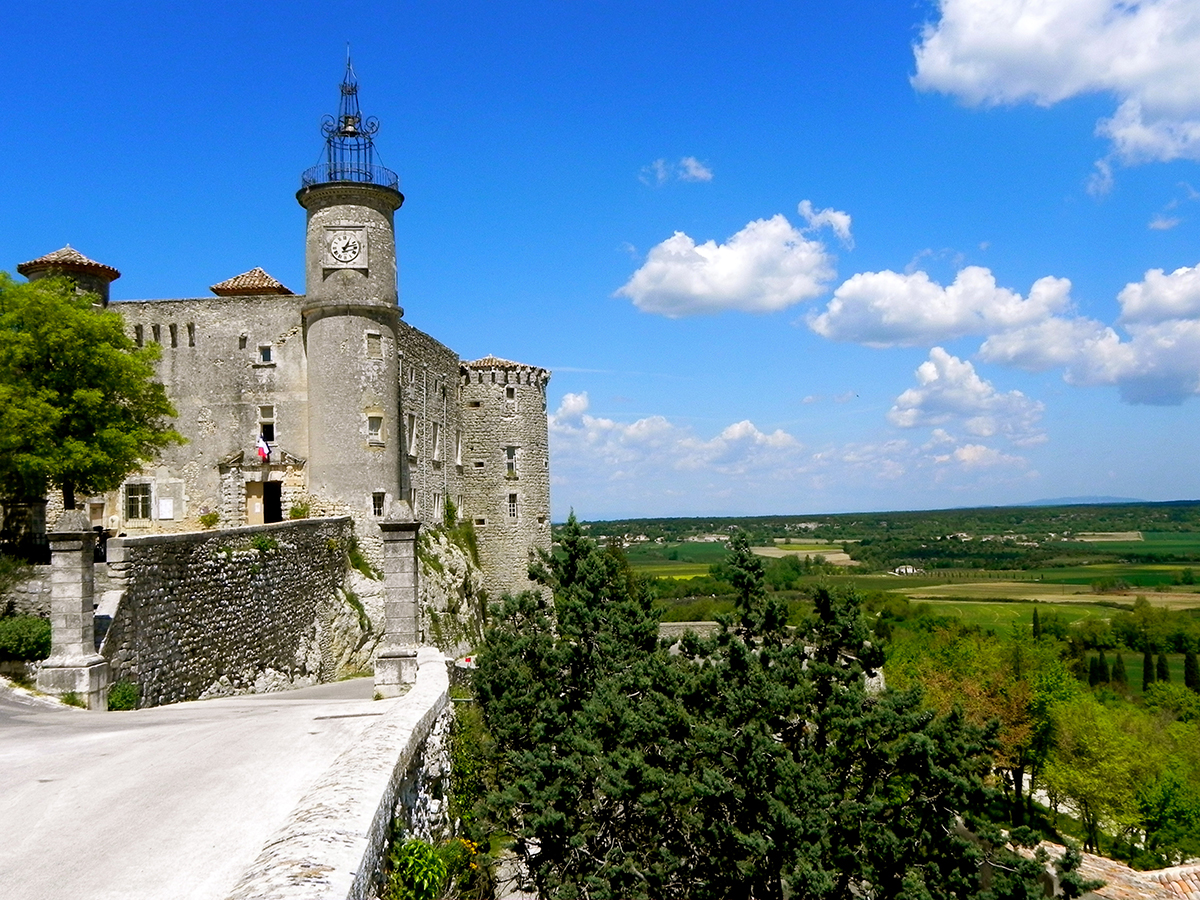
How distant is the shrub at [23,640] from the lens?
16.0 m

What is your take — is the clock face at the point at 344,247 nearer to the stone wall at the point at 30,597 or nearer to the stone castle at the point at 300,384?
the stone castle at the point at 300,384

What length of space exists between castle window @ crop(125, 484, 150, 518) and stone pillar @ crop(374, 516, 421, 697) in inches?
815

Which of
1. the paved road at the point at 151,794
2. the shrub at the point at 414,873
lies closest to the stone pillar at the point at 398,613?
the paved road at the point at 151,794

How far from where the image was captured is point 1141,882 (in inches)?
906

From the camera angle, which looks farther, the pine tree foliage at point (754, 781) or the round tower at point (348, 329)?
the round tower at point (348, 329)

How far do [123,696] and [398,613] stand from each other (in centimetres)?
552

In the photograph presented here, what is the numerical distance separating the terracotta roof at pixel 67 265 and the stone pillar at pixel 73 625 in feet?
61.5

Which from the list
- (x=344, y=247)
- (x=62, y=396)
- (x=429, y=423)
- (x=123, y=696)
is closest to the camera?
(x=123, y=696)

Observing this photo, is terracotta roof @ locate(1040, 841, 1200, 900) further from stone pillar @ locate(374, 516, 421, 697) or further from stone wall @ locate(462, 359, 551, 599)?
stone wall @ locate(462, 359, 551, 599)

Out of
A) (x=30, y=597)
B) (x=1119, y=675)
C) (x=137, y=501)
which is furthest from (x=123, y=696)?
(x=1119, y=675)

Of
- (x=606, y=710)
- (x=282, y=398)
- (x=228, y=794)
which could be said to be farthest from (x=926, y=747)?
(x=282, y=398)

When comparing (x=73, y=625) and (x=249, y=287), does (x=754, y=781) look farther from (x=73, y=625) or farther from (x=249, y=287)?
(x=249, y=287)

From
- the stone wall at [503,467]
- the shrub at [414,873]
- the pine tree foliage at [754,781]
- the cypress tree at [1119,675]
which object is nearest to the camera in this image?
the shrub at [414,873]

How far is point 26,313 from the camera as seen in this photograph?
2181 centimetres
